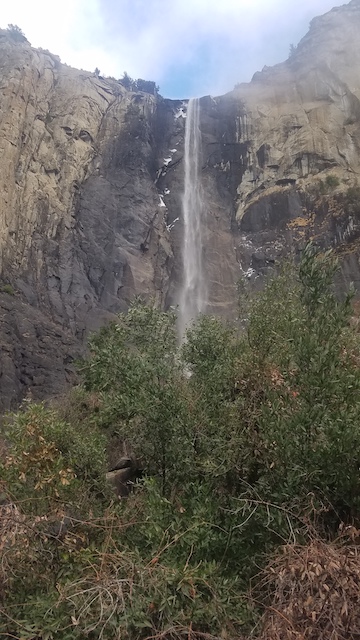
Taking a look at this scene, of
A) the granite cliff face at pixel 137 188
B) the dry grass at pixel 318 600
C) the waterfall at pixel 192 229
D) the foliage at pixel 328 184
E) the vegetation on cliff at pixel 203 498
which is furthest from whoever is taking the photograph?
the foliage at pixel 328 184

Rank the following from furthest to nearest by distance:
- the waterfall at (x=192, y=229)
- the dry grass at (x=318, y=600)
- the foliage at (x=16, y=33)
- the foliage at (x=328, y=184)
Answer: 1. the foliage at (x=16, y=33)
2. the foliage at (x=328, y=184)
3. the waterfall at (x=192, y=229)
4. the dry grass at (x=318, y=600)

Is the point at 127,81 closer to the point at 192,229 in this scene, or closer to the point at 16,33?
the point at 16,33

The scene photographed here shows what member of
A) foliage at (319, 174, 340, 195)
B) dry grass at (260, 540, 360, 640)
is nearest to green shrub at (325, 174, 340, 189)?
foliage at (319, 174, 340, 195)

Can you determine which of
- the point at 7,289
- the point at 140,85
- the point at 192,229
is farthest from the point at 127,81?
the point at 7,289

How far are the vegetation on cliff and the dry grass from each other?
2 centimetres

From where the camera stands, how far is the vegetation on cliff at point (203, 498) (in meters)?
4.52

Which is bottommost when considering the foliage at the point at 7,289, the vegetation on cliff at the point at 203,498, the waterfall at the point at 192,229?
the vegetation on cliff at the point at 203,498

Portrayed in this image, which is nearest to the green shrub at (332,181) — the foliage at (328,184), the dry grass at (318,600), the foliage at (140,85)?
the foliage at (328,184)

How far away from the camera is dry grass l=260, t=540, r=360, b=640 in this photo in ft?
12.4

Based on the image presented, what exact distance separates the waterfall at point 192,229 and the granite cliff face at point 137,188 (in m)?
0.69

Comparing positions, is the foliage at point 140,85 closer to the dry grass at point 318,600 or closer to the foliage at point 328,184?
the foliage at point 328,184

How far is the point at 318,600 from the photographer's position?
3914 millimetres

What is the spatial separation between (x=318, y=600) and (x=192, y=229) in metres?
41.3

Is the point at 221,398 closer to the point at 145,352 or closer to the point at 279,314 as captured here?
the point at 145,352
